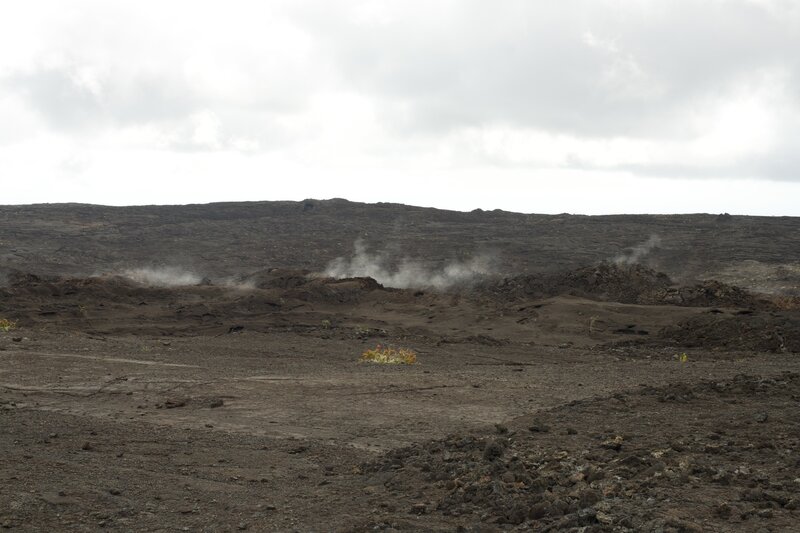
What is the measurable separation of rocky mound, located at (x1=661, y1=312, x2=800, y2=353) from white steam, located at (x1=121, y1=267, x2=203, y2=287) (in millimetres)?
20702

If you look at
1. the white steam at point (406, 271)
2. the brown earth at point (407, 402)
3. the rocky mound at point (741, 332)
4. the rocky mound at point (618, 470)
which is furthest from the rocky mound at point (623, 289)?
the rocky mound at point (618, 470)

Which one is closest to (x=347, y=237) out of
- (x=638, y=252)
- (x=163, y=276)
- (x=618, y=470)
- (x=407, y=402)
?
(x=163, y=276)

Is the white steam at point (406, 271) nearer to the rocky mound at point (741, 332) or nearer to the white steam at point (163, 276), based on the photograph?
the white steam at point (163, 276)

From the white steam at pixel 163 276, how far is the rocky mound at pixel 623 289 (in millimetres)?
13166

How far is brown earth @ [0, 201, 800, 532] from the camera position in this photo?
280 inches

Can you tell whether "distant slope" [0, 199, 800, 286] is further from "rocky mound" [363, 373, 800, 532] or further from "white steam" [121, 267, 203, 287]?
"rocky mound" [363, 373, 800, 532]

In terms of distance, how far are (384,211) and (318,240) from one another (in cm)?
946

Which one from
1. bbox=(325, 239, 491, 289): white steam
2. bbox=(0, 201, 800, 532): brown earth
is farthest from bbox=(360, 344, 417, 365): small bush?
bbox=(325, 239, 491, 289): white steam

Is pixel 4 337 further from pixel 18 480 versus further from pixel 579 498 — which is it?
pixel 579 498

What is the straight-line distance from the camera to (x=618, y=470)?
7.39 m

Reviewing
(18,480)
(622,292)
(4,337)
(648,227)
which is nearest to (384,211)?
(648,227)

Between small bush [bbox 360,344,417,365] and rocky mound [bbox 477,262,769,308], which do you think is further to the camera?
rocky mound [bbox 477,262,769,308]

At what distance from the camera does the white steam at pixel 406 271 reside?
3575 cm

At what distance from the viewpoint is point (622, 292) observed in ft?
94.2
